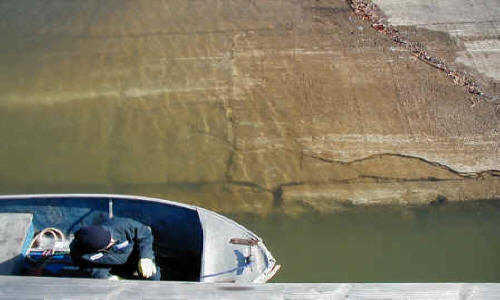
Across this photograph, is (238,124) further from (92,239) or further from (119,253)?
(92,239)

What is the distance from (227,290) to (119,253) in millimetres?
2181

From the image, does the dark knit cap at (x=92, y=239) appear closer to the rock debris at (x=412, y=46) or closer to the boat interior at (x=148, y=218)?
the boat interior at (x=148, y=218)

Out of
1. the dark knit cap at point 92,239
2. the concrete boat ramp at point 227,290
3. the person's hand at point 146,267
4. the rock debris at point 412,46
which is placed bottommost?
the person's hand at point 146,267

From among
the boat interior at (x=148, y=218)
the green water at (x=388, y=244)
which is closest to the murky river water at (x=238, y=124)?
the green water at (x=388, y=244)

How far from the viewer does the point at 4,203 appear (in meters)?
6.21

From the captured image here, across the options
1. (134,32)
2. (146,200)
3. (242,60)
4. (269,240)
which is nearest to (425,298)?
(146,200)

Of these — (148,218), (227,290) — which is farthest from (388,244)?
(227,290)

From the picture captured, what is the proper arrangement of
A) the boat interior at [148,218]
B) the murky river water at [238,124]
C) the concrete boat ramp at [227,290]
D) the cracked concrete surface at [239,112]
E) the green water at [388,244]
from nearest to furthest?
the concrete boat ramp at [227,290] → the boat interior at [148,218] → the green water at [388,244] → the murky river water at [238,124] → the cracked concrete surface at [239,112]

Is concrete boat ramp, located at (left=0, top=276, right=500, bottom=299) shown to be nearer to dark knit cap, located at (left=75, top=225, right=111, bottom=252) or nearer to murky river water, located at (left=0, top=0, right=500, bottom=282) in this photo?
dark knit cap, located at (left=75, top=225, right=111, bottom=252)

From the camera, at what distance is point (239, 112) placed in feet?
29.0

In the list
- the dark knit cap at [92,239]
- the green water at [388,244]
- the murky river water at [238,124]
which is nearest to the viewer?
the dark knit cap at [92,239]

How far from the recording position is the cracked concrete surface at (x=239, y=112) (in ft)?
26.2

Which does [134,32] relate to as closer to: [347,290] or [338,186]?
[338,186]

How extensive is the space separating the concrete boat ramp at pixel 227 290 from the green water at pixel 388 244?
3792 millimetres
